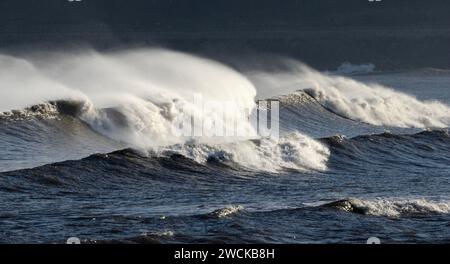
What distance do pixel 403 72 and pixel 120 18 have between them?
27409 mm

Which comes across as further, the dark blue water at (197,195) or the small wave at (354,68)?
the small wave at (354,68)

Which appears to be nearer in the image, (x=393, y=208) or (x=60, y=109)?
(x=393, y=208)

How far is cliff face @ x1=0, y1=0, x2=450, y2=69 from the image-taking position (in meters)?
93.6

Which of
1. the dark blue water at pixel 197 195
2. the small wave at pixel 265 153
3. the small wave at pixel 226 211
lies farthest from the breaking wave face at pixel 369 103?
the small wave at pixel 226 211

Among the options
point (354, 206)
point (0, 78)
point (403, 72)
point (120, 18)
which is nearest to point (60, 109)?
point (0, 78)

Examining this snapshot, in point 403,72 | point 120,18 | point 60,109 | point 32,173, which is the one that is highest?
point 120,18

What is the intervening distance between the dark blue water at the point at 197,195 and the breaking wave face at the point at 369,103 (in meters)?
12.0

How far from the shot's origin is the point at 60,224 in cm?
1546

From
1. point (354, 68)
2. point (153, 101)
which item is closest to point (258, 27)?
point (354, 68)

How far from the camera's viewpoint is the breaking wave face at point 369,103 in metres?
39.3

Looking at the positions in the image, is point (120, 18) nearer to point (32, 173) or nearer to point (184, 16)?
point (184, 16)

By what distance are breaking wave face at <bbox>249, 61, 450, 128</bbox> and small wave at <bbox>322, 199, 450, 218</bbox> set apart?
19.8 m

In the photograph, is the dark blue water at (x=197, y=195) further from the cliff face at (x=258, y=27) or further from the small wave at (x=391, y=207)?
the cliff face at (x=258, y=27)
